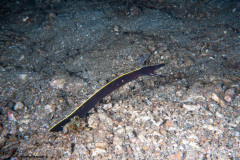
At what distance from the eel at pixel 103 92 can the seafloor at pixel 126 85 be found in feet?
0.36

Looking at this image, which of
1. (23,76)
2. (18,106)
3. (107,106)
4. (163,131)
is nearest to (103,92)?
(107,106)

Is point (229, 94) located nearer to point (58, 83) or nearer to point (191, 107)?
point (191, 107)

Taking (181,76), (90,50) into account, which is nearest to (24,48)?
(90,50)

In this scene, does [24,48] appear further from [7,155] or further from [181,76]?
[181,76]

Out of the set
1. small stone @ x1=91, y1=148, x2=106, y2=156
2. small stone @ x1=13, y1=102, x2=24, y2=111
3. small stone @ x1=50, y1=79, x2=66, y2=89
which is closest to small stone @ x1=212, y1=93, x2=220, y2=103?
Answer: small stone @ x1=91, y1=148, x2=106, y2=156

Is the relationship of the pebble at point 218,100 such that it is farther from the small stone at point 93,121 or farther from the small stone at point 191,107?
the small stone at point 93,121

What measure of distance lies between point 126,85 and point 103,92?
20.6 inches

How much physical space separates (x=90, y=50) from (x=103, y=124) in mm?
2073

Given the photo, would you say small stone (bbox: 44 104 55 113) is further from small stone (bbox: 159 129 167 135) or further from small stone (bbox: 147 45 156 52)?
small stone (bbox: 147 45 156 52)

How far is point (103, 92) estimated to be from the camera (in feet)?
9.24

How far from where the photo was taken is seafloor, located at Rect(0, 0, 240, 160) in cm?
225

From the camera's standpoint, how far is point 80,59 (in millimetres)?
3580

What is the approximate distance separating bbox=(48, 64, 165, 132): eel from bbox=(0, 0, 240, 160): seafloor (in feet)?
0.36

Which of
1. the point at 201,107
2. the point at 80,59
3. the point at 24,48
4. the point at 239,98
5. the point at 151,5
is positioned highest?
the point at 151,5
